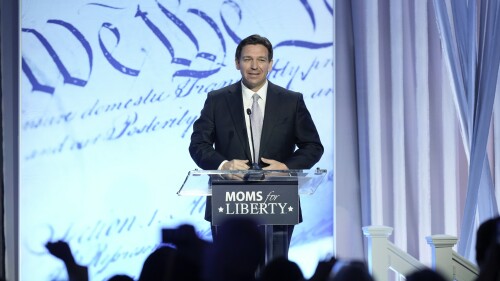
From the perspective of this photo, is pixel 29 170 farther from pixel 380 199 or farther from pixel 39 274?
pixel 380 199

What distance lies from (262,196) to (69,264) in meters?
1.46

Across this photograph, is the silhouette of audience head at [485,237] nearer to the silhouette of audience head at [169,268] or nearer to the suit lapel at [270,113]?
the silhouette of audience head at [169,268]

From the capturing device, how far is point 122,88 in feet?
22.4

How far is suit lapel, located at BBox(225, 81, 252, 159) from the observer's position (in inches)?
195

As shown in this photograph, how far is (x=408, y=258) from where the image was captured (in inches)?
207

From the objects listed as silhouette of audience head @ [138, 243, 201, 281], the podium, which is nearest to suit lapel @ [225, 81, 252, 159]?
the podium

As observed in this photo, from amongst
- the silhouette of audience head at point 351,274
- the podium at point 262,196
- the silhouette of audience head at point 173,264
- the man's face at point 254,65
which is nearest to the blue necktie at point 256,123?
the man's face at point 254,65

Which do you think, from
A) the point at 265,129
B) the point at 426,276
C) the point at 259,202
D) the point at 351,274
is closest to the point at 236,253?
the point at 351,274

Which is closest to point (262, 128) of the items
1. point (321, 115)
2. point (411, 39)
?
point (321, 115)

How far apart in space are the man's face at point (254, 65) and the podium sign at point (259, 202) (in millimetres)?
1069

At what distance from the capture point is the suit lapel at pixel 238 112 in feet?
16.3

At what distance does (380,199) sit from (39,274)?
2542mm

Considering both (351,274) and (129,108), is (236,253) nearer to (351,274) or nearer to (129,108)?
(351,274)

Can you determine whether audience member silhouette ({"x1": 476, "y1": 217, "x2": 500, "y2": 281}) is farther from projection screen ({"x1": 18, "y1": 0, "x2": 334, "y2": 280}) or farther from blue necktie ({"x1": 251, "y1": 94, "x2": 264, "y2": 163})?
projection screen ({"x1": 18, "y1": 0, "x2": 334, "y2": 280})
